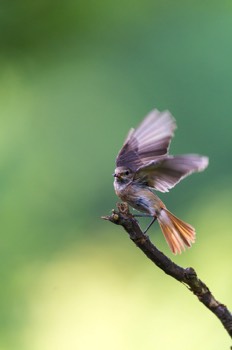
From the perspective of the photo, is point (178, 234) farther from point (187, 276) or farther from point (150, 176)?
point (187, 276)

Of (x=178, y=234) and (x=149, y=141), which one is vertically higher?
(x=149, y=141)

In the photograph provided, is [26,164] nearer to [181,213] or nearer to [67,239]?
[67,239]

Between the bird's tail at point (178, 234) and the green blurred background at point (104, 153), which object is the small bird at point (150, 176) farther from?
the green blurred background at point (104, 153)

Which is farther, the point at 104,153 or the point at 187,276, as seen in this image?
the point at 104,153

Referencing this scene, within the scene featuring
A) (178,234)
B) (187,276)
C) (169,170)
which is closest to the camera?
(187,276)

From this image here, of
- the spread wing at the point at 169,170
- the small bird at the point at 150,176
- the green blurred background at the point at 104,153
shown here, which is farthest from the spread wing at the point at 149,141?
the green blurred background at the point at 104,153

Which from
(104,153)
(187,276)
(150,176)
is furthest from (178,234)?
(104,153)
